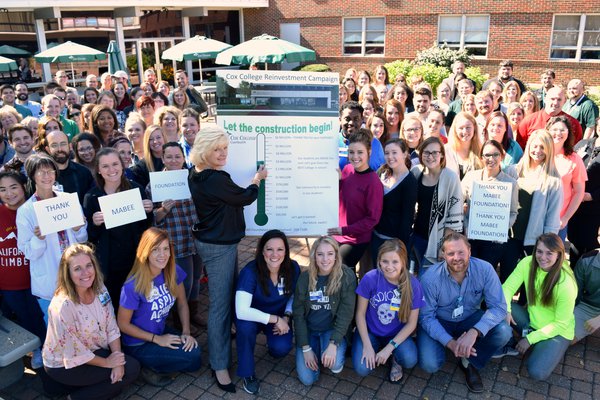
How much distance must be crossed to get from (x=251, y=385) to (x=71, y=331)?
1450mm

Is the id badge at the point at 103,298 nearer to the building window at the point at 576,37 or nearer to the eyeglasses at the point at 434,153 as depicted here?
the eyeglasses at the point at 434,153

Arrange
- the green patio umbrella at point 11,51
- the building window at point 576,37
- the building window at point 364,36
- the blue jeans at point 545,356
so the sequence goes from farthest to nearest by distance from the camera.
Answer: the building window at point 364,36 < the building window at point 576,37 < the green patio umbrella at point 11,51 < the blue jeans at point 545,356

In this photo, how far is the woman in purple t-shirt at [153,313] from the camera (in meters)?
3.98

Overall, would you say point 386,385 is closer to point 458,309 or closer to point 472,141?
point 458,309

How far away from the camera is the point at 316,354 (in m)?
4.22

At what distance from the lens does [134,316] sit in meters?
4.07

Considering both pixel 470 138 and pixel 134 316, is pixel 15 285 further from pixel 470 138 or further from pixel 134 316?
pixel 470 138

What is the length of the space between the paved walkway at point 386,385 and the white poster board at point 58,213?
141 centimetres

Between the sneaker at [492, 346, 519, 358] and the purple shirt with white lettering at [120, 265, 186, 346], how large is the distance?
113 inches

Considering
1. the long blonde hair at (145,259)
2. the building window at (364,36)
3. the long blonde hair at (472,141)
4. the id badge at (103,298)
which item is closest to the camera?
the id badge at (103,298)

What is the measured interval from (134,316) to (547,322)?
348cm

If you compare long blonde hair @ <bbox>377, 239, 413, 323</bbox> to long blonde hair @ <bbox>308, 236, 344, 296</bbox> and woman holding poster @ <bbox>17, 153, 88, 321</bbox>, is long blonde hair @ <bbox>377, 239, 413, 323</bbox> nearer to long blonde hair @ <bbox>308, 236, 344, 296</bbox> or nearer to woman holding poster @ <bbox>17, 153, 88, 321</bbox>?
long blonde hair @ <bbox>308, 236, 344, 296</bbox>

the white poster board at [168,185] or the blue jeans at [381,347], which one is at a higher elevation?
the white poster board at [168,185]

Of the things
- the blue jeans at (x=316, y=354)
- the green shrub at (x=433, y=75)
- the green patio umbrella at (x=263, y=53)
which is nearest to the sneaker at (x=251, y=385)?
the blue jeans at (x=316, y=354)
